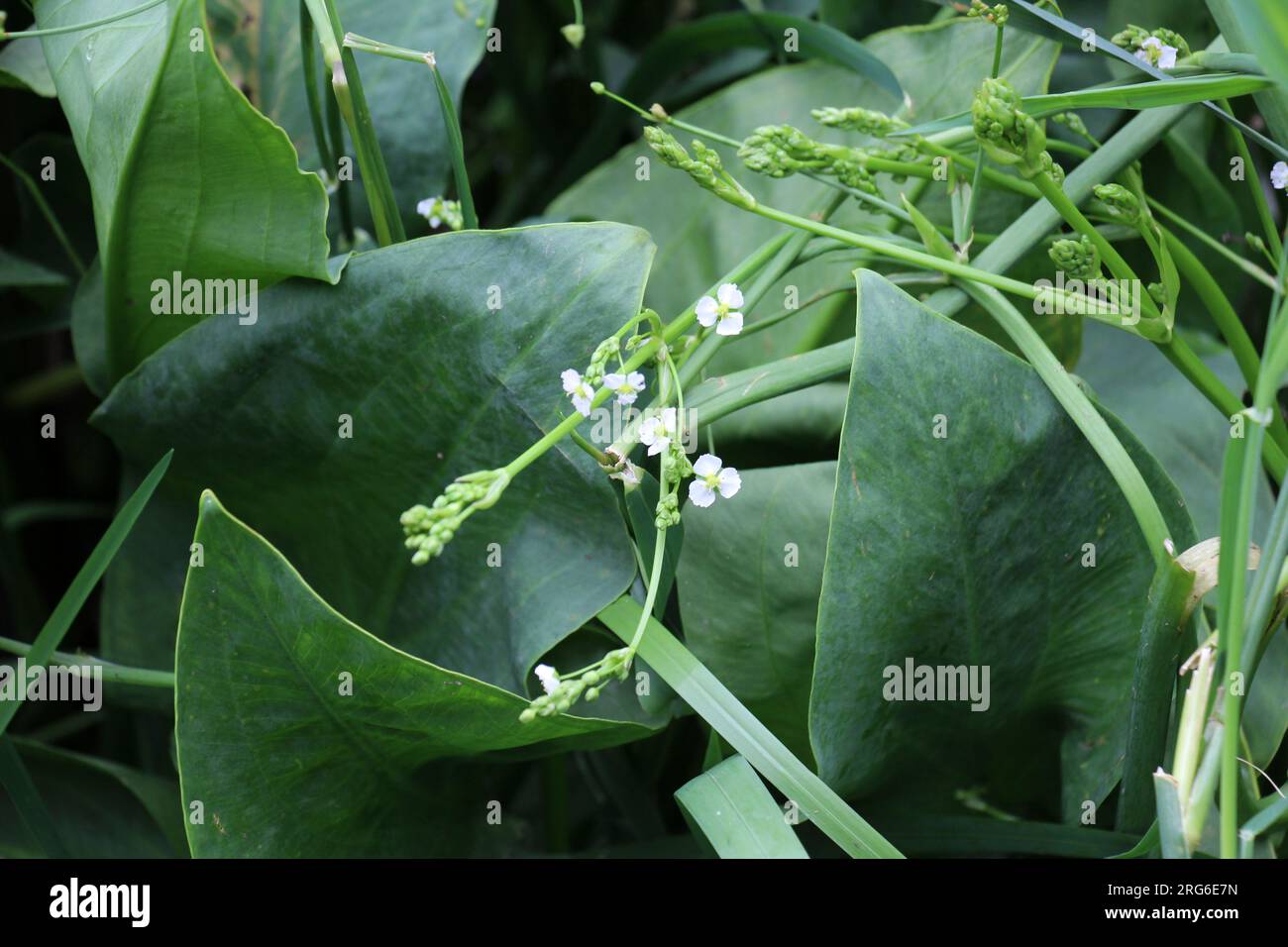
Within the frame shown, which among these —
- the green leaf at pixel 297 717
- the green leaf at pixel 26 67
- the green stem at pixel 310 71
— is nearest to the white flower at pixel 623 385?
the green leaf at pixel 297 717

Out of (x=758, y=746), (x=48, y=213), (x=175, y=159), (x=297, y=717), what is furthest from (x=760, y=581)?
(x=48, y=213)

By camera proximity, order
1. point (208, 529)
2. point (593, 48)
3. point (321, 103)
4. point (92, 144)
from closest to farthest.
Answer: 1. point (208, 529)
2. point (92, 144)
3. point (321, 103)
4. point (593, 48)

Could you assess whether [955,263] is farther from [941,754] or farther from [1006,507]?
[941,754]

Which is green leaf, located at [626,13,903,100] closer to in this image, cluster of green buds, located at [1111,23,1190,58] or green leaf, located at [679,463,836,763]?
cluster of green buds, located at [1111,23,1190,58]

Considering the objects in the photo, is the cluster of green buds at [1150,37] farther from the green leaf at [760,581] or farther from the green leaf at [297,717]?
the green leaf at [297,717]

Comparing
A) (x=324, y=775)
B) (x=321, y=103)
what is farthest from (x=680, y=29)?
(x=324, y=775)

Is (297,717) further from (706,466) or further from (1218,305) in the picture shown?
(1218,305)

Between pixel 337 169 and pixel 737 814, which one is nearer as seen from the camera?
pixel 737 814
